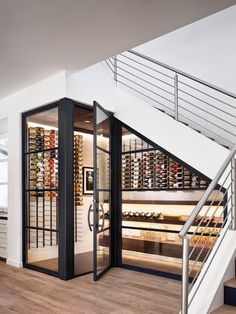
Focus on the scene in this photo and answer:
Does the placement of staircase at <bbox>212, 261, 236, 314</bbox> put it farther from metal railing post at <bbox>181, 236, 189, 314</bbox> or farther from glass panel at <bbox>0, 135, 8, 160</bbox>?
glass panel at <bbox>0, 135, 8, 160</bbox>

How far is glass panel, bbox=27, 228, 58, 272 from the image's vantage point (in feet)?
15.1

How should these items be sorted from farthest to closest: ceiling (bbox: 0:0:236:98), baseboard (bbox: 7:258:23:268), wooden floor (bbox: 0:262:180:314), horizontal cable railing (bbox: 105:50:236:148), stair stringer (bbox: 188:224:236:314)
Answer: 1. baseboard (bbox: 7:258:23:268)
2. horizontal cable railing (bbox: 105:50:236:148)
3. wooden floor (bbox: 0:262:180:314)
4. ceiling (bbox: 0:0:236:98)
5. stair stringer (bbox: 188:224:236:314)

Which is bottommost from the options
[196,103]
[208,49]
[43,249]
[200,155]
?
[43,249]

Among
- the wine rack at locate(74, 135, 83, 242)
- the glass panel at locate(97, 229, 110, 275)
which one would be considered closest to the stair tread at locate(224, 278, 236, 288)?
the glass panel at locate(97, 229, 110, 275)

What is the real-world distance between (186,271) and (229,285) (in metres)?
0.64

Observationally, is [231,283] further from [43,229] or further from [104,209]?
[43,229]

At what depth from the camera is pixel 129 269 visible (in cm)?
480

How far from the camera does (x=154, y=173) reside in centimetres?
466

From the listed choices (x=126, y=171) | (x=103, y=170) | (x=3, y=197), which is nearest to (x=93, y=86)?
(x=103, y=170)

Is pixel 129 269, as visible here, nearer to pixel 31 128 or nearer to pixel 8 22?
pixel 31 128

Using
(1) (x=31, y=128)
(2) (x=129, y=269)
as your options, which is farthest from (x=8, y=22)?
(2) (x=129, y=269)

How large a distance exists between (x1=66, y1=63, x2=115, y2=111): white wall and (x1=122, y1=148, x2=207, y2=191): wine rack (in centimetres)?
95

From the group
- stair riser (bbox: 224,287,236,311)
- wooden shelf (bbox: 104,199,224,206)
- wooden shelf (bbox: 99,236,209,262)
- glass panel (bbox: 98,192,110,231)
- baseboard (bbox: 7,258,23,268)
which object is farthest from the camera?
baseboard (bbox: 7,258,23,268)

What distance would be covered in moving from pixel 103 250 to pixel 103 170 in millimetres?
1182
